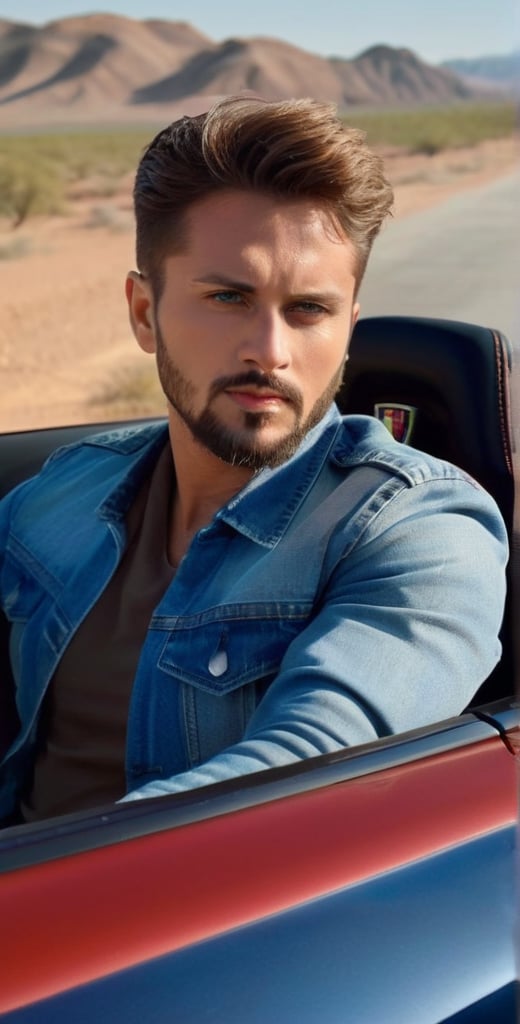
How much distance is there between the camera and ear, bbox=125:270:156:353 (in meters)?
2.09

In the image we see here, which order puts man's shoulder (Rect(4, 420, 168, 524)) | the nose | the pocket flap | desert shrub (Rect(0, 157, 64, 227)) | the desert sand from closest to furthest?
the pocket flap
the nose
man's shoulder (Rect(4, 420, 168, 524))
the desert sand
desert shrub (Rect(0, 157, 64, 227))

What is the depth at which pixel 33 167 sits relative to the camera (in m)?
25.1

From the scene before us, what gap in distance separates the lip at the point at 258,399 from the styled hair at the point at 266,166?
26 cm

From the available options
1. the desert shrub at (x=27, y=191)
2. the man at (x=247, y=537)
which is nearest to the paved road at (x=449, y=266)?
the desert shrub at (x=27, y=191)

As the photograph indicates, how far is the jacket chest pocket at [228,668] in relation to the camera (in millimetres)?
1677

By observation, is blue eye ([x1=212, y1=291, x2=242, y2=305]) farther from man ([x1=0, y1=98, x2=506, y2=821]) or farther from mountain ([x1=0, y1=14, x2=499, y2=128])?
mountain ([x1=0, y1=14, x2=499, y2=128])

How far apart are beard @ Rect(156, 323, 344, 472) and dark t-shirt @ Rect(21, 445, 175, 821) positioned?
215 millimetres

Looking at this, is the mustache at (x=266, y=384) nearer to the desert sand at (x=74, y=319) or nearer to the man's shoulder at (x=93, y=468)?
the man's shoulder at (x=93, y=468)

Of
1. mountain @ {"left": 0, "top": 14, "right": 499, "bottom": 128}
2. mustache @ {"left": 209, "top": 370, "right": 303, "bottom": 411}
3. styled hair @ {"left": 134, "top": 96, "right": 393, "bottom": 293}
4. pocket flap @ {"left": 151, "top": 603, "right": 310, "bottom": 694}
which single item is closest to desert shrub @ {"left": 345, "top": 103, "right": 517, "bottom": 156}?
mountain @ {"left": 0, "top": 14, "right": 499, "bottom": 128}

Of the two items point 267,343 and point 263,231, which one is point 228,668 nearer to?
point 267,343

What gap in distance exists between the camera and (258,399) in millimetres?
1829

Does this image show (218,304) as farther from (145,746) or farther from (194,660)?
(145,746)

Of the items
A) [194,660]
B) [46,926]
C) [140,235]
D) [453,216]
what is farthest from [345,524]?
[453,216]

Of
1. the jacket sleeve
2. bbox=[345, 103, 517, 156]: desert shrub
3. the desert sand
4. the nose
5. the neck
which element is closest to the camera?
the jacket sleeve
